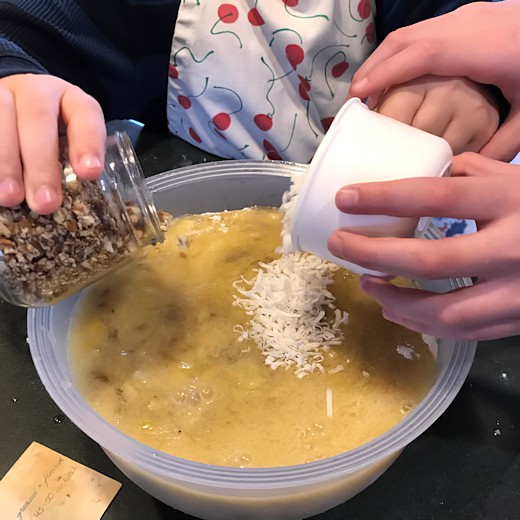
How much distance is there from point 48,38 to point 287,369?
0.65 meters

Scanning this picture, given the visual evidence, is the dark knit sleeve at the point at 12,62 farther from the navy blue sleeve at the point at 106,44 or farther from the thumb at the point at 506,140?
the thumb at the point at 506,140

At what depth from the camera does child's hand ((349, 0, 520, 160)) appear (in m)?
0.65

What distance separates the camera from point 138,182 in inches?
22.0

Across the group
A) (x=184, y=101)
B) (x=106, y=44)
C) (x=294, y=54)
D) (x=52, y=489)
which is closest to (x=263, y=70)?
(x=294, y=54)

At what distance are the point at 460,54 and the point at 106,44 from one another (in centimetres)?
61

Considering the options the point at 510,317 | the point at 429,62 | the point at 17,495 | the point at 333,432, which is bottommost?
the point at 17,495

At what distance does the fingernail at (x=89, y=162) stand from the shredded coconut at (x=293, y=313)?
0.27 m

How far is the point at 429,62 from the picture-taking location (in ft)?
2.15

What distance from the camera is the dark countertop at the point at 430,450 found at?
2.02 feet

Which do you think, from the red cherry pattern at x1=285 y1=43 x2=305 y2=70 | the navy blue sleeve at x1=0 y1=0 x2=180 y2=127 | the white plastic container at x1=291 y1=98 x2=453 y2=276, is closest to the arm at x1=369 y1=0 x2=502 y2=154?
the white plastic container at x1=291 y1=98 x2=453 y2=276

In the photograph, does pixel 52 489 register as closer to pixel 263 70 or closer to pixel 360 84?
A: pixel 360 84

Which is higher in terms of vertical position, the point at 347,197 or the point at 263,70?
the point at 347,197

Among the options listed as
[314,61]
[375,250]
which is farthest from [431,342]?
[314,61]

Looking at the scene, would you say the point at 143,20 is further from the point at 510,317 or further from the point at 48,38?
the point at 510,317
